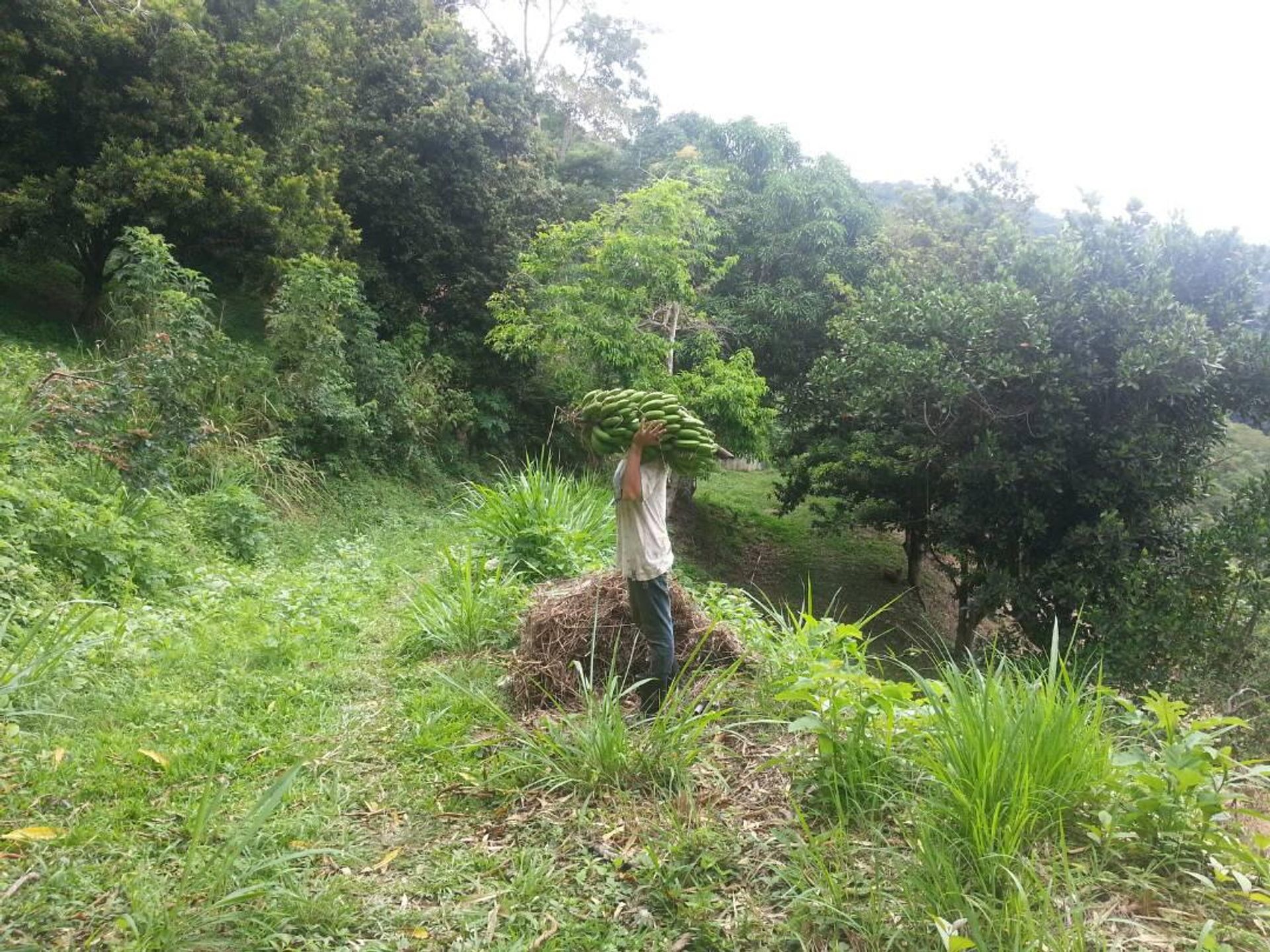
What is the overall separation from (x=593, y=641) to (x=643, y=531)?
0.71 m

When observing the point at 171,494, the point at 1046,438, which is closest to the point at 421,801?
the point at 171,494

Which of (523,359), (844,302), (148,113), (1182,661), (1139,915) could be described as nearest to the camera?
(1139,915)

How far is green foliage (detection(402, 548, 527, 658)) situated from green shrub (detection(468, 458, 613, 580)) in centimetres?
53

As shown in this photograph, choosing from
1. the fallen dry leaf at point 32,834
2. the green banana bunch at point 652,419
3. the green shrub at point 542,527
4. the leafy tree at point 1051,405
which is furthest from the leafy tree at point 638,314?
the fallen dry leaf at point 32,834

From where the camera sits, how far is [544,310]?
40.4 ft

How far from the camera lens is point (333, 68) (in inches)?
525

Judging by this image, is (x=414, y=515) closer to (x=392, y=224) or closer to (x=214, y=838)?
(x=392, y=224)

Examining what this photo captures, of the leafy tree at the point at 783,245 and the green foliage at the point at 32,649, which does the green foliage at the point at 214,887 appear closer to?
the green foliage at the point at 32,649

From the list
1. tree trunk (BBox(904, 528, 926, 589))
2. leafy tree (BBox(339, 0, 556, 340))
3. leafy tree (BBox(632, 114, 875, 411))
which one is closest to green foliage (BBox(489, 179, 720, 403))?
leafy tree (BBox(632, 114, 875, 411))

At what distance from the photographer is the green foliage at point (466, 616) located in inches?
174

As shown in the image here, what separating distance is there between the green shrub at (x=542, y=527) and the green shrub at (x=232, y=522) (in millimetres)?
1961

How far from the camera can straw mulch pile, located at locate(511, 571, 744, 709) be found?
146 inches

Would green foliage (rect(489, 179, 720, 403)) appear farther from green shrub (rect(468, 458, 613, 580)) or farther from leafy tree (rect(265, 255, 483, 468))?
green shrub (rect(468, 458, 613, 580))

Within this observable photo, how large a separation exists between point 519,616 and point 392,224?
11.4 m
